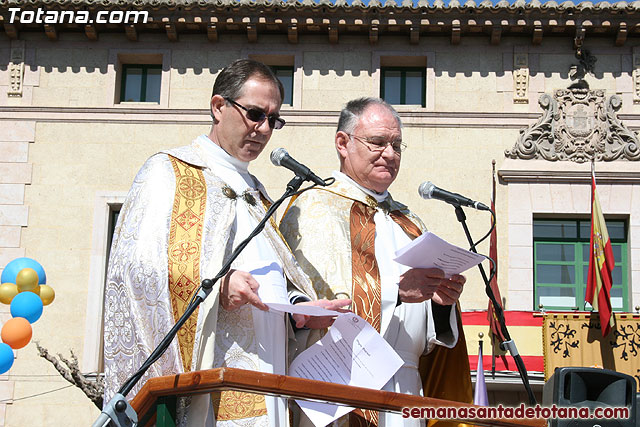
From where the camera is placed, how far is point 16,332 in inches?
391

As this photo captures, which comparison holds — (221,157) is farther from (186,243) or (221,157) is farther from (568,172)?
(568,172)

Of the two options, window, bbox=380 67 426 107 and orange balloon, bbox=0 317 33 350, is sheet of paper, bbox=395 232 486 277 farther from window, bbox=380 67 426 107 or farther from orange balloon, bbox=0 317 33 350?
window, bbox=380 67 426 107

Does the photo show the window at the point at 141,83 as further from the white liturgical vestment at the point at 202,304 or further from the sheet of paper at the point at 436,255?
the sheet of paper at the point at 436,255

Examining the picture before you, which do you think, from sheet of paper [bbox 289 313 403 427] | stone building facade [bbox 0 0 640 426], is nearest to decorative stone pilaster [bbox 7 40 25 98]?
stone building facade [bbox 0 0 640 426]

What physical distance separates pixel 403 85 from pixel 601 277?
4.08 m

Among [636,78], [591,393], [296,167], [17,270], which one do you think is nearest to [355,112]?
[296,167]

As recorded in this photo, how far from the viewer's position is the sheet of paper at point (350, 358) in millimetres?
4387

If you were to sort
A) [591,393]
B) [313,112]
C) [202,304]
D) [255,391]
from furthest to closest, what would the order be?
[313,112] < [591,393] < [202,304] < [255,391]

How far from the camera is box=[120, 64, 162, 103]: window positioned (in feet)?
52.6

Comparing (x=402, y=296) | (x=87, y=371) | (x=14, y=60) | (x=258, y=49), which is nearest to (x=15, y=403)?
(x=87, y=371)

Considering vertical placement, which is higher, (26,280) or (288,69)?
(288,69)

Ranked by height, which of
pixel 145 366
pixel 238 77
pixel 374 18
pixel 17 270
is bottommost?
pixel 145 366

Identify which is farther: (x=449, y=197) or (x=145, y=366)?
(x=449, y=197)

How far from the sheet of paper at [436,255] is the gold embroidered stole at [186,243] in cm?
85
